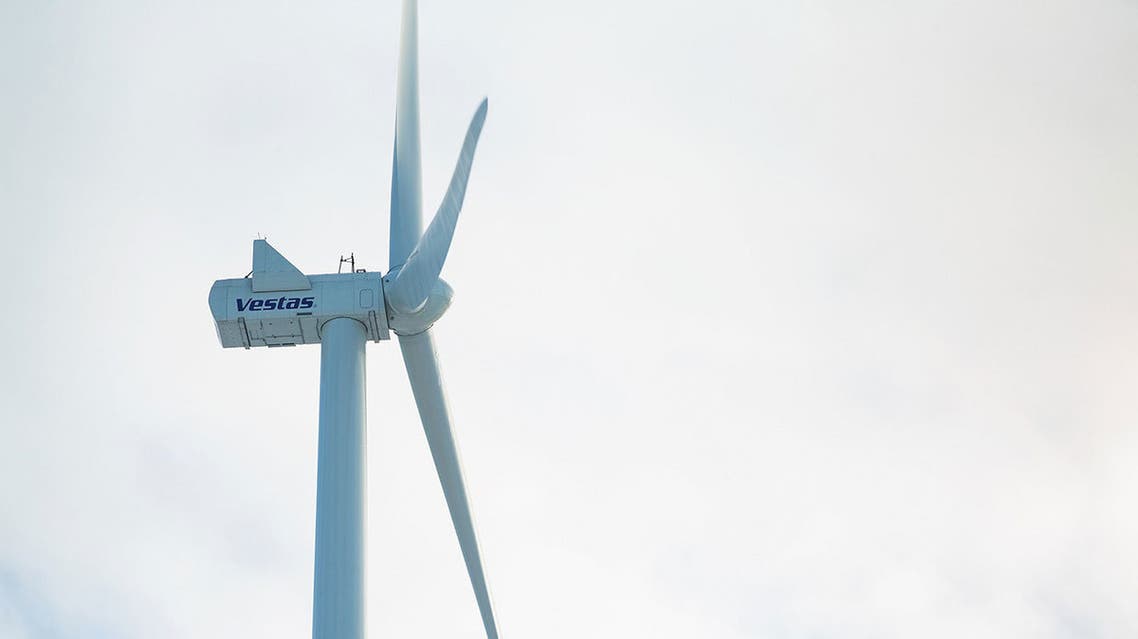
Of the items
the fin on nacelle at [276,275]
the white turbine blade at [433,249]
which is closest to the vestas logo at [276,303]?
the fin on nacelle at [276,275]

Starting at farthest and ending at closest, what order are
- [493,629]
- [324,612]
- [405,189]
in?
1. [493,629]
2. [405,189]
3. [324,612]

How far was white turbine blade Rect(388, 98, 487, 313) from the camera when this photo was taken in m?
26.2

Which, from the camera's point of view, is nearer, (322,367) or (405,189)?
(322,367)

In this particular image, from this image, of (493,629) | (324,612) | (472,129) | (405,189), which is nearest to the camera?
(324,612)

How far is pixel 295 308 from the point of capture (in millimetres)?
27578

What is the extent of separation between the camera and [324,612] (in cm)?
2283

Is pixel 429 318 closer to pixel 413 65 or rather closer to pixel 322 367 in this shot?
pixel 322 367

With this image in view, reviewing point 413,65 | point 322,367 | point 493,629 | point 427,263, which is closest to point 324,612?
point 322,367

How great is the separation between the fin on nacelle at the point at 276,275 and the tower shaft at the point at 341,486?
46.9 inches

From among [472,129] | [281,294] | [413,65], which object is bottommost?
[281,294]

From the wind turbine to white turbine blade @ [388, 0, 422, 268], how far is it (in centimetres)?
3

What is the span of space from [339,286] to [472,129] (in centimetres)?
450

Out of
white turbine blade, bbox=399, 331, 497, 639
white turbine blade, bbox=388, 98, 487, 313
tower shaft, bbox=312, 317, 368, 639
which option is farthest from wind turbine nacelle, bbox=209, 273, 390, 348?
white turbine blade, bbox=399, 331, 497, 639

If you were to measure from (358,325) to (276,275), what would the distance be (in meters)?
2.20
